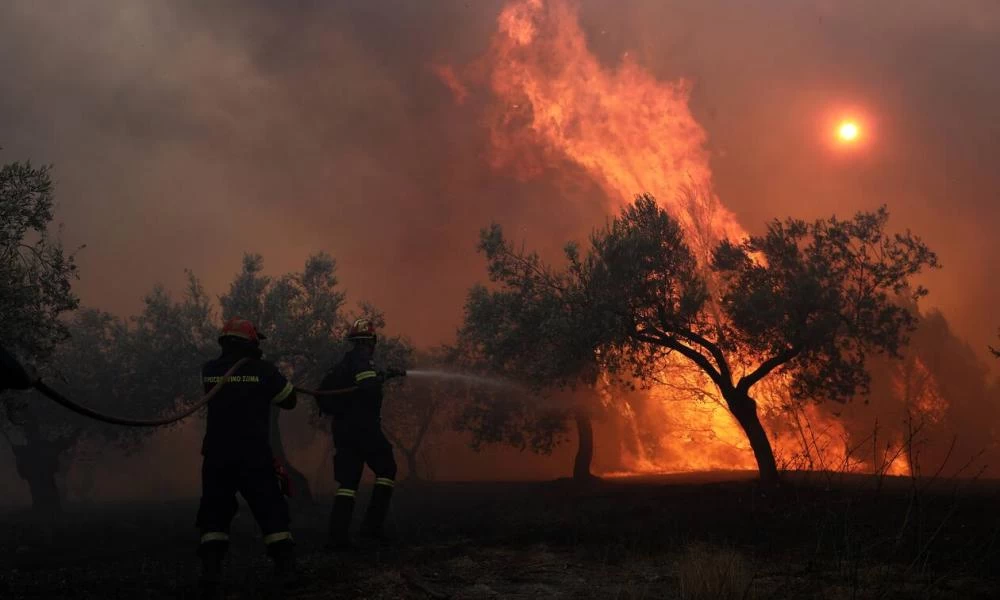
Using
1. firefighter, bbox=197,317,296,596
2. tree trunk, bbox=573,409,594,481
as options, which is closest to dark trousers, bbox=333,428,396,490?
firefighter, bbox=197,317,296,596

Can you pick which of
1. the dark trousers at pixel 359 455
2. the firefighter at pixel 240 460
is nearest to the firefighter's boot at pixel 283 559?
the firefighter at pixel 240 460

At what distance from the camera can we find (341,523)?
10508 mm

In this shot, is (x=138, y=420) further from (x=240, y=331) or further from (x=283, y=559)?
(x=283, y=559)

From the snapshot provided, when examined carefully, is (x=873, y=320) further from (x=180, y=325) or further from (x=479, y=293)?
(x=180, y=325)

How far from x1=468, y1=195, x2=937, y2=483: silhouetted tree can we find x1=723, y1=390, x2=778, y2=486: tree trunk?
1.1 inches

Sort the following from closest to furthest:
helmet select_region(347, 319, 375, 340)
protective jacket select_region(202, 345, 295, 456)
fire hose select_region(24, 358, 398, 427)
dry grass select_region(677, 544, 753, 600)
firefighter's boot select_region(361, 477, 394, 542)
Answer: fire hose select_region(24, 358, 398, 427)
dry grass select_region(677, 544, 753, 600)
protective jacket select_region(202, 345, 295, 456)
firefighter's boot select_region(361, 477, 394, 542)
helmet select_region(347, 319, 375, 340)

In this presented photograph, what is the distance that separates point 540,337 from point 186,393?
678 inches

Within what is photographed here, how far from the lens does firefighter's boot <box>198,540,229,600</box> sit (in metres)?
7.21

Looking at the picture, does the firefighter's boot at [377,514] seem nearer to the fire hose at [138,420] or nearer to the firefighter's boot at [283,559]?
the fire hose at [138,420]

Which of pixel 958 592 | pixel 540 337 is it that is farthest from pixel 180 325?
pixel 958 592

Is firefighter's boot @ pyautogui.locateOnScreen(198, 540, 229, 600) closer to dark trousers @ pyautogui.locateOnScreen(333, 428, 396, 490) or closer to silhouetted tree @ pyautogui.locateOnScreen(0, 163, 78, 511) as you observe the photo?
dark trousers @ pyautogui.locateOnScreen(333, 428, 396, 490)

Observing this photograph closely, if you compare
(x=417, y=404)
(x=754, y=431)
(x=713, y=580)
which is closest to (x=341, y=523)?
(x=713, y=580)

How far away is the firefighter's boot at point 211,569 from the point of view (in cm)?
721

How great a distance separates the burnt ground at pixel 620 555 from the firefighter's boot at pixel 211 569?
11.1 inches
